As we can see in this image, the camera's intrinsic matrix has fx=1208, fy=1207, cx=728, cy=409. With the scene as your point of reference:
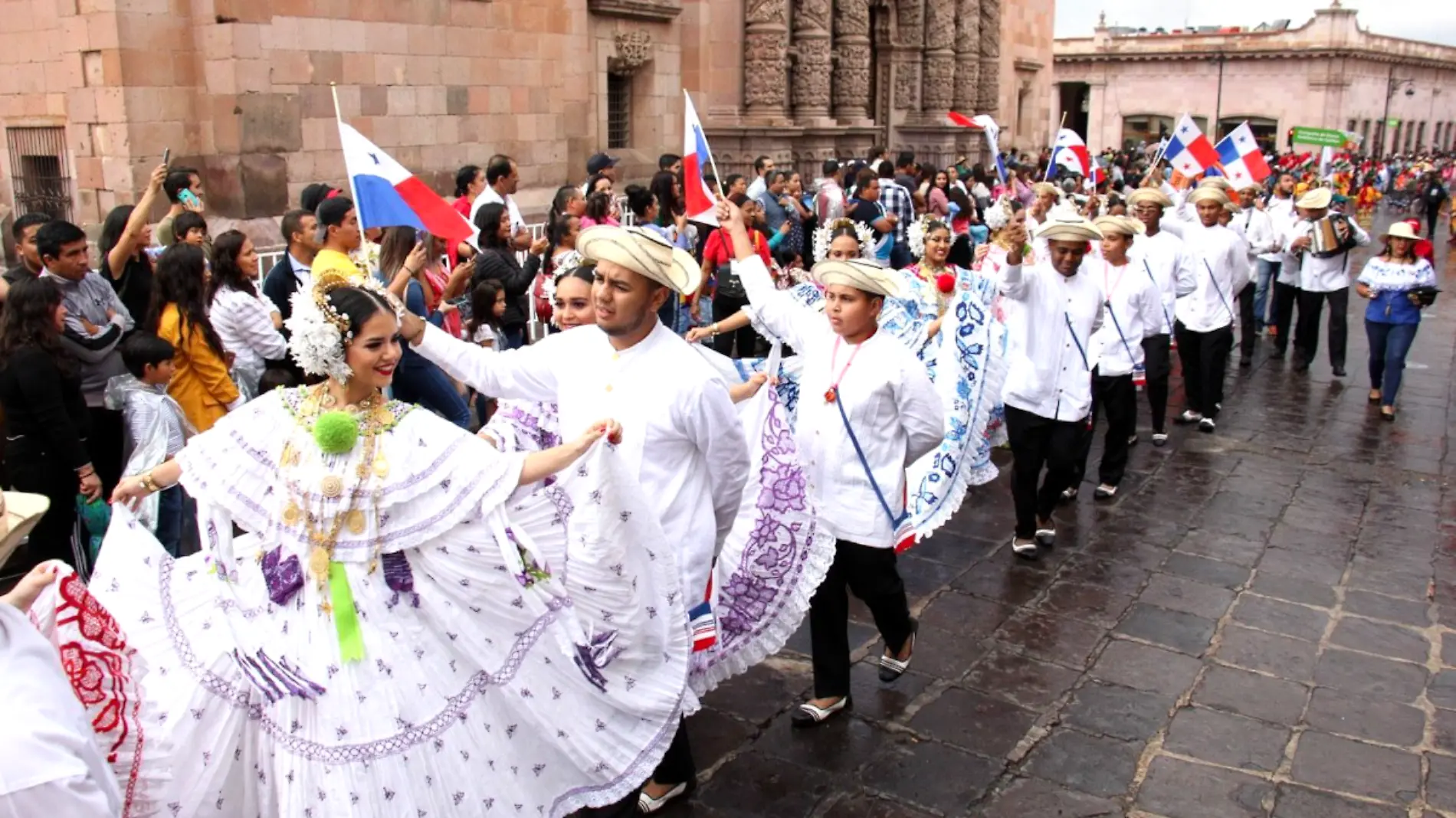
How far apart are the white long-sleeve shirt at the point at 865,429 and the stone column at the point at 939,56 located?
836 inches

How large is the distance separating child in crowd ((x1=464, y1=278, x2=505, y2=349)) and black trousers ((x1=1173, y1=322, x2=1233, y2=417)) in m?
6.11

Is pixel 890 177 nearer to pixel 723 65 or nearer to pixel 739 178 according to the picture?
pixel 739 178

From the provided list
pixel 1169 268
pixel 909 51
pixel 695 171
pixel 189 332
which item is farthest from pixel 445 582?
pixel 909 51

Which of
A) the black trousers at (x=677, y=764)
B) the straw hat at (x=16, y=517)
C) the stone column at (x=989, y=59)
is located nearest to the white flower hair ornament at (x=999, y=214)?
the black trousers at (x=677, y=764)

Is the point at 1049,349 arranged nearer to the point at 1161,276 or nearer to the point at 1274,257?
the point at 1161,276

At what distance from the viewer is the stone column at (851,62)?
70.7 ft

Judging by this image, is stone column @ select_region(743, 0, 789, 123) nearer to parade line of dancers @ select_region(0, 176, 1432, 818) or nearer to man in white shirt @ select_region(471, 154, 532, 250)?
man in white shirt @ select_region(471, 154, 532, 250)

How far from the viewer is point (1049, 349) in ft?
22.8

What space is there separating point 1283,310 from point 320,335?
1224 cm

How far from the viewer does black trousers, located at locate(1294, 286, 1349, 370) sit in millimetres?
12180

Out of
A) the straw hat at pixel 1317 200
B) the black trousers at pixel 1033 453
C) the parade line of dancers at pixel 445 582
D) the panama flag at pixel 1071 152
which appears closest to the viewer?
the parade line of dancers at pixel 445 582

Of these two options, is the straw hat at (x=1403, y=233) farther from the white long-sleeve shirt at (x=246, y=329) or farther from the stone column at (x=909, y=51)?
the stone column at (x=909, y=51)

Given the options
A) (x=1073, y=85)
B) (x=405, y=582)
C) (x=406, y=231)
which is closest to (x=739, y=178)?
(x=406, y=231)

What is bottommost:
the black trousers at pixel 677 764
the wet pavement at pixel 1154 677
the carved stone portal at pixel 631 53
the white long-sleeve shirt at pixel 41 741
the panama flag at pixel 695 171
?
the wet pavement at pixel 1154 677
